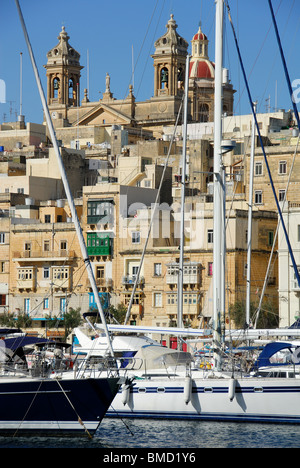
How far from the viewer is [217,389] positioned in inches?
1505

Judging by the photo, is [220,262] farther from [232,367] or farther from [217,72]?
[217,72]

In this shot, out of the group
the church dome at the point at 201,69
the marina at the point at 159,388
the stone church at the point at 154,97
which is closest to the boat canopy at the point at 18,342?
the marina at the point at 159,388

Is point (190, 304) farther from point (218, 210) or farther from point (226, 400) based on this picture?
point (226, 400)

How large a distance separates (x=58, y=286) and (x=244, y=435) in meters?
47.2

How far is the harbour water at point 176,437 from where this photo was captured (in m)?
34.2

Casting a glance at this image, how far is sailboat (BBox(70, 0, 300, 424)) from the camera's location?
124 feet

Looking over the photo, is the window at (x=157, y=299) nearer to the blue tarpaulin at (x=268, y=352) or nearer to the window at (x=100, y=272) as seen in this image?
the window at (x=100, y=272)

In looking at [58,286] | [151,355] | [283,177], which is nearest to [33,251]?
[58,286]

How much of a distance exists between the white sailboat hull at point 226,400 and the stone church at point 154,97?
83041 mm

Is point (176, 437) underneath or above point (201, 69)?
underneath

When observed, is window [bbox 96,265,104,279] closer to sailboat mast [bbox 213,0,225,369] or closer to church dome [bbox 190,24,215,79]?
sailboat mast [bbox 213,0,225,369]

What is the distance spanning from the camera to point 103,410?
34438mm

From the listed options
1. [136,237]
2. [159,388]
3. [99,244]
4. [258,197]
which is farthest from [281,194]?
[159,388]

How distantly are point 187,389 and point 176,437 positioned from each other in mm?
2382
